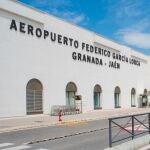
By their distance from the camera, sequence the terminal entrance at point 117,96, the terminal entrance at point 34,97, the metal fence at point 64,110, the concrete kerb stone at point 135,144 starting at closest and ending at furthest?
the concrete kerb stone at point 135,144 < the terminal entrance at point 34,97 < the metal fence at point 64,110 < the terminal entrance at point 117,96

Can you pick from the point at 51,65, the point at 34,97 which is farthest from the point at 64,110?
the point at 51,65

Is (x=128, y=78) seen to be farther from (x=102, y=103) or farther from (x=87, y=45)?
(x=87, y=45)

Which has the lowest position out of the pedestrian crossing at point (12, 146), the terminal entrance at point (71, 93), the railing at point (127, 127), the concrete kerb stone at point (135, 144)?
the pedestrian crossing at point (12, 146)

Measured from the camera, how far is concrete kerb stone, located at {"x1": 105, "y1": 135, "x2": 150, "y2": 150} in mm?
11172

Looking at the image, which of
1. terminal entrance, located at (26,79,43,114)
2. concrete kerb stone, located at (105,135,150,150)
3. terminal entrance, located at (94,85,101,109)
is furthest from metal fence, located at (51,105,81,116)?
concrete kerb stone, located at (105,135,150,150)

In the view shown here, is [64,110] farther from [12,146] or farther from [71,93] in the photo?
[12,146]

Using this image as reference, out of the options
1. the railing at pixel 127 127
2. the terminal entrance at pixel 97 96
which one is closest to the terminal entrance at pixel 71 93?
the terminal entrance at pixel 97 96

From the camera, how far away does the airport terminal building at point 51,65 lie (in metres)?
30.6

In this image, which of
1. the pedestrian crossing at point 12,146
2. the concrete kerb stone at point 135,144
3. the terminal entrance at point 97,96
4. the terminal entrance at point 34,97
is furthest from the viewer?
the terminal entrance at point 97,96

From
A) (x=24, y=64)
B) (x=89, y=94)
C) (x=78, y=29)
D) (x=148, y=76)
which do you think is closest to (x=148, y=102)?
(x=148, y=76)

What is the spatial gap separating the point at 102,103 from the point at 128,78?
1100 centimetres

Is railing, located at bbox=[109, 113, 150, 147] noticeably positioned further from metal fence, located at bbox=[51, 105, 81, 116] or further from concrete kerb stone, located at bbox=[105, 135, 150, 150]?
metal fence, located at bbox=[51, 105, 81, 116]

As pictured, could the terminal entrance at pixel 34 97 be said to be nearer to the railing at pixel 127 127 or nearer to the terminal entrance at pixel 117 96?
the terminal entrance at pixel 117 96

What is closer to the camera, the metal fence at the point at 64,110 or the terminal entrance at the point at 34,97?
the terminal entrance at the point at 34,97
